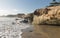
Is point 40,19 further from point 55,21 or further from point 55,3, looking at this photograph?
point 55,3

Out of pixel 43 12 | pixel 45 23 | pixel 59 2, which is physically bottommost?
pixel 45 23

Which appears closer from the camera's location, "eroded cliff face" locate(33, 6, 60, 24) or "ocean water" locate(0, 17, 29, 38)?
"ocean water" locate(0, 17, 29, 38)

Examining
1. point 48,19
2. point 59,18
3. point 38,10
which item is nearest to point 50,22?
point 48,19

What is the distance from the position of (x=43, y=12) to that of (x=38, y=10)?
1753 mm

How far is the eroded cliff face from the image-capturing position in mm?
19322

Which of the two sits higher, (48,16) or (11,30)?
(48,16)

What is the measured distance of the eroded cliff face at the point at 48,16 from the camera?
19322 mm

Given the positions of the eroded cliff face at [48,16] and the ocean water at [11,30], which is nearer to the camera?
the ocean water at [11,30]

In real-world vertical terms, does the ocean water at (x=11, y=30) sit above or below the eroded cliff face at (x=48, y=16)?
below

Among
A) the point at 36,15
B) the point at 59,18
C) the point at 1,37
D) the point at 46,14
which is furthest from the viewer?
the point at 36,15

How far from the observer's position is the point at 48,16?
67.9ft

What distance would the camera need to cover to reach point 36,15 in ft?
78.8

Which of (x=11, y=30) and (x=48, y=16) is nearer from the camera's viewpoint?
(x=11, y=30)

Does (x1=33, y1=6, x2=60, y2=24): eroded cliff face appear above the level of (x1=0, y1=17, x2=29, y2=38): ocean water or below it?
above
